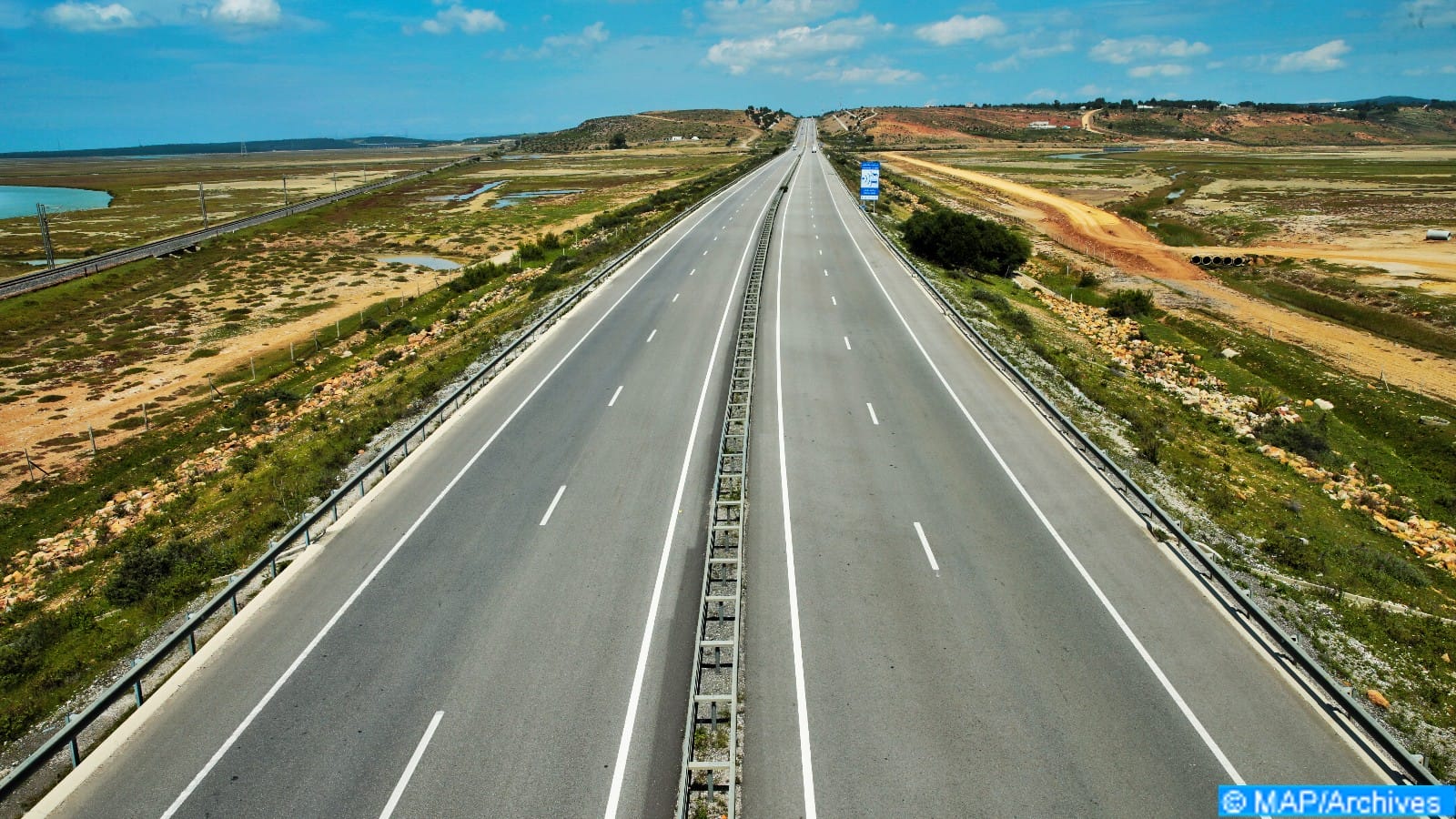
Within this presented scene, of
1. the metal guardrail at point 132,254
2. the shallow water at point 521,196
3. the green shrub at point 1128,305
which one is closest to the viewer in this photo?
the green shrub at point 1128,305

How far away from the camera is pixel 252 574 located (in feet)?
46.2

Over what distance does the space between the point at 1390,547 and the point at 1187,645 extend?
422 inches

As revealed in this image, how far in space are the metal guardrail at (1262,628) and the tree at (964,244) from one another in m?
29.7

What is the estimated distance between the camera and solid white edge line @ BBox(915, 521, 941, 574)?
14867 mm

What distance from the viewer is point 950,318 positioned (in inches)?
1312

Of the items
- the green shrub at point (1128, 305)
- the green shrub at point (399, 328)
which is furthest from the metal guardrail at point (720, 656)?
the green shrub at point (1128, 305)

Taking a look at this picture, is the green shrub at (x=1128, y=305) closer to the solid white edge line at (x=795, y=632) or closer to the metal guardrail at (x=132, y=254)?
the solid white edge line at (x=795, y=632)

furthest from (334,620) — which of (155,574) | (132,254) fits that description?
(132,254)

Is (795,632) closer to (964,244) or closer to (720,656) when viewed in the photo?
(720,656)

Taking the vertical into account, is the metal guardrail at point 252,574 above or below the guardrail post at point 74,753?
above

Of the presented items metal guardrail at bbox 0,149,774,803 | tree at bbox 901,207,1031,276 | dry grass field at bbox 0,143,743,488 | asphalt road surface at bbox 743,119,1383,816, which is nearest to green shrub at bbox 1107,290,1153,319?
tree at bbox 901,207,1031,276

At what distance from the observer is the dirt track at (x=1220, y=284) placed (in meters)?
36.2

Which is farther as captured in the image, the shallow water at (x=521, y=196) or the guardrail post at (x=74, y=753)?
the shallow water at (x=521, y=196)

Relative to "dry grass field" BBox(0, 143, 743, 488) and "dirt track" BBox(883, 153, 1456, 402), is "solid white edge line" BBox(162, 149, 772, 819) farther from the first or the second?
"dirt track" BBox(883, 153, 1456, 402)
